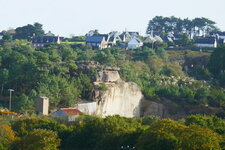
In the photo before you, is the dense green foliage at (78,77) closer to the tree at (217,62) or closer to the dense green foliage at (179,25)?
the tree at (217,62)

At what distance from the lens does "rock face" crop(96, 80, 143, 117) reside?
4852 cm

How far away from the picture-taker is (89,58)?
190ft

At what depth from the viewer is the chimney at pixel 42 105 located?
4141 cm

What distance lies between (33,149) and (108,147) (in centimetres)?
431

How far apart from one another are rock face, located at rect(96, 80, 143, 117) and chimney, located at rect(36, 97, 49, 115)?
686 cm

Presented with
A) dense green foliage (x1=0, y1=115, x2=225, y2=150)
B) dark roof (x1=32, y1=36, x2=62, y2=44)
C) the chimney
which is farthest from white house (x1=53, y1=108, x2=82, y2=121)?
dark roof (x1=32, y1=36, x2=62, y2=44)

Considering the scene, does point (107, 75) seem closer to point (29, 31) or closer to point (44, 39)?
point (44, 39)

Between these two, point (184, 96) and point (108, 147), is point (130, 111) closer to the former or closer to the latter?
point (184, 96)

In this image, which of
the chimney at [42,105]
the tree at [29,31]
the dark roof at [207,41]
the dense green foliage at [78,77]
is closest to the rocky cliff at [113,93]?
the dense green foliage at [78,77]

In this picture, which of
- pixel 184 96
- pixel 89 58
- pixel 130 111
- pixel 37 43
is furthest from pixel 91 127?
pixel 37 43

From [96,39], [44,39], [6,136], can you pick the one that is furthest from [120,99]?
[44,39]

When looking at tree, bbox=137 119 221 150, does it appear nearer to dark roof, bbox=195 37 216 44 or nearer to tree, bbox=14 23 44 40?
dark roof, bbox=195 37 216 44

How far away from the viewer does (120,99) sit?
50.6m

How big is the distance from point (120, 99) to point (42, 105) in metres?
10.6
